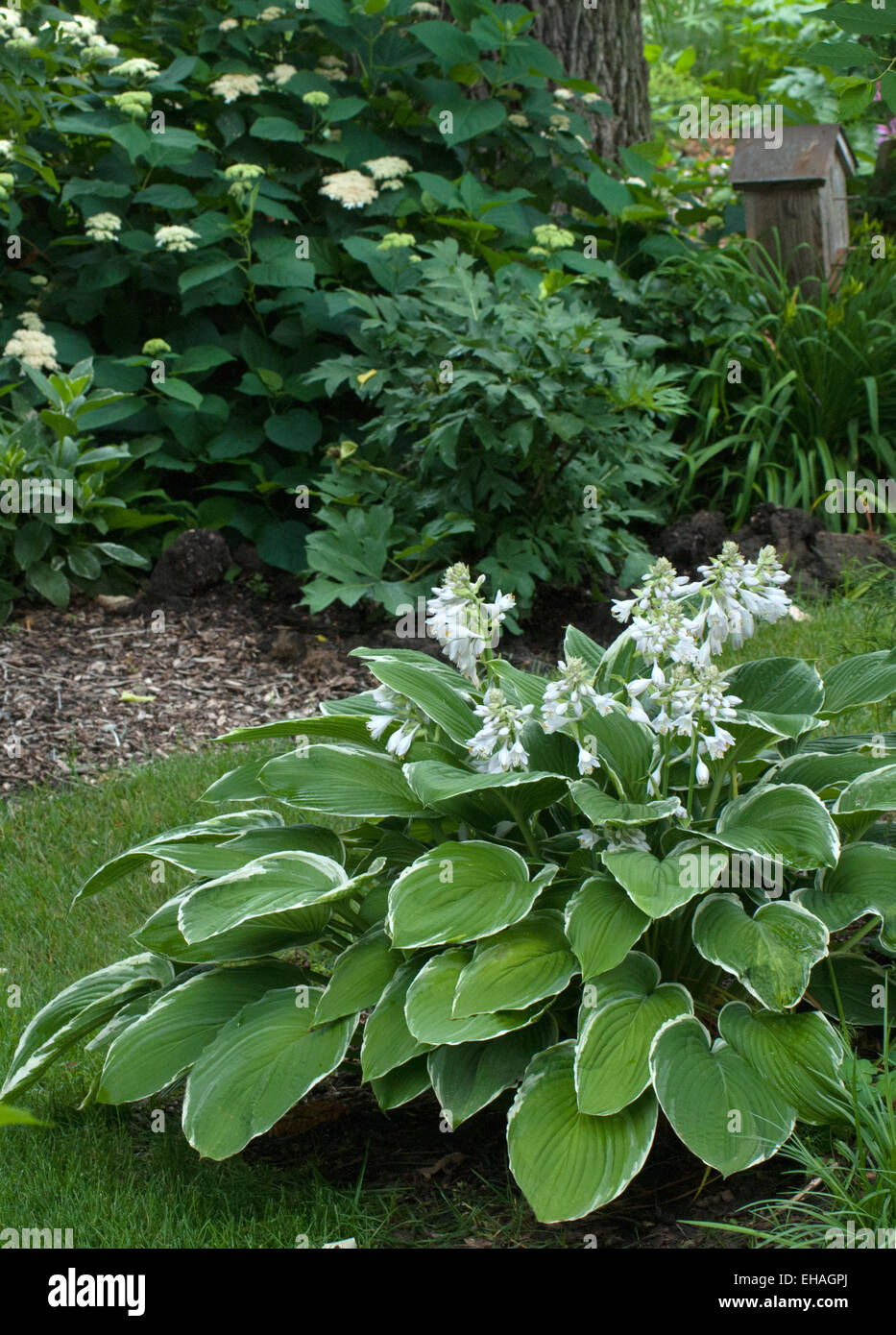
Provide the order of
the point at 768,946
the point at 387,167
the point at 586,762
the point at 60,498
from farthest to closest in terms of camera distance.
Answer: the point at 387,167
the point at 60,498
the point at 586,762
the point at 768,946

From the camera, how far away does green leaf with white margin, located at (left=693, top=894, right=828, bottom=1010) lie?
2.12m

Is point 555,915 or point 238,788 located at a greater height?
point 238,788

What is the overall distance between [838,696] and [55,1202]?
1.85 metres

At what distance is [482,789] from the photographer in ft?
7.91

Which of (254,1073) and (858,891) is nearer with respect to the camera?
(254,1073)

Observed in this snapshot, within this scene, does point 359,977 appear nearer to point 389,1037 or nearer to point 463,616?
point 389,1037

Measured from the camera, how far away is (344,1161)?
2.51 meters

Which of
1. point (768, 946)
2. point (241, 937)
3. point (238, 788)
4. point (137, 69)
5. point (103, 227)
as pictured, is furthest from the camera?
point (137, 69)

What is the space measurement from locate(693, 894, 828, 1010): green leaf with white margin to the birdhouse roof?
5.42 meters

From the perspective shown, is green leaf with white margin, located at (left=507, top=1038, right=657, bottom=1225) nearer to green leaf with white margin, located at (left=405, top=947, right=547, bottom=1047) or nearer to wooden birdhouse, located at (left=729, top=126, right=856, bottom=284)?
green leaf with white margin, located at (left=405, top=947, right=547, bottom=1047)

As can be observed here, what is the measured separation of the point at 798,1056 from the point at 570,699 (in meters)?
0.72

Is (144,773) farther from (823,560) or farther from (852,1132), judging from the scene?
(823,560)

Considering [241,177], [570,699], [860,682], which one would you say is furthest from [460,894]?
[241,177]

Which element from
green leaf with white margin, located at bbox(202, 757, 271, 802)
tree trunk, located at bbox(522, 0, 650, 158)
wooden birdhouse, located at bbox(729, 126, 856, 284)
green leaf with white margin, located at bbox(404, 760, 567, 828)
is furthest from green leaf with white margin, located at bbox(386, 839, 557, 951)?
tree trunk, located at bbox(522, 0, 650, 158)
